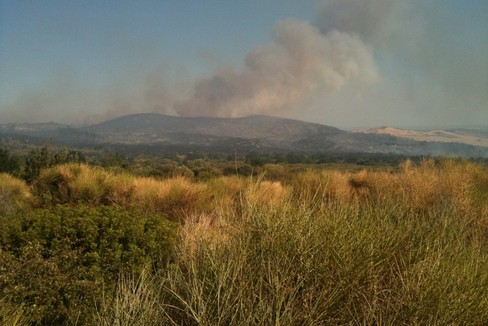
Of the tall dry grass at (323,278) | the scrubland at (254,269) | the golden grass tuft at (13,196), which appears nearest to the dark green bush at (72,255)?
the scrubland at (254,269)

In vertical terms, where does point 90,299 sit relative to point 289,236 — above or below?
below

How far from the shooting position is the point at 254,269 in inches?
139

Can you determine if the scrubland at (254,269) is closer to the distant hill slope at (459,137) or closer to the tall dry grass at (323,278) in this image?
the tall dry grass at (323,278)

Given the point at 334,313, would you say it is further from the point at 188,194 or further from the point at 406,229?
the point at 188,194

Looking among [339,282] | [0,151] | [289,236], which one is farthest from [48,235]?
[0,151]

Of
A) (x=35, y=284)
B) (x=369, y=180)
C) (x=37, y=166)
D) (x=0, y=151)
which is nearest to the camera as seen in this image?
(x=35, y=284)

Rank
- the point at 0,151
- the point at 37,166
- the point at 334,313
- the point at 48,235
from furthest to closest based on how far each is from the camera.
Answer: the point at 0,151
the point at 37,166
the point at 48,235
the point at 334,313

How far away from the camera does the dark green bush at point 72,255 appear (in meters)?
4.41

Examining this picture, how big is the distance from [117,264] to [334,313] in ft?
11.6

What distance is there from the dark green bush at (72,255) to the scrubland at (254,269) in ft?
0.06

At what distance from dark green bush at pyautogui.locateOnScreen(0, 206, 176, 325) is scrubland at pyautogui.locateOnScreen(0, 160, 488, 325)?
0.06ft

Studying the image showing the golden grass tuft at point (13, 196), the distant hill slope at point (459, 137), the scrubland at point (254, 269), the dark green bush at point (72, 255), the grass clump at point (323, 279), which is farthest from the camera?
the distant hill slope at point (459, 137)

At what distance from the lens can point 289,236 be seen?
3.91m

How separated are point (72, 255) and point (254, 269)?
308 cm
